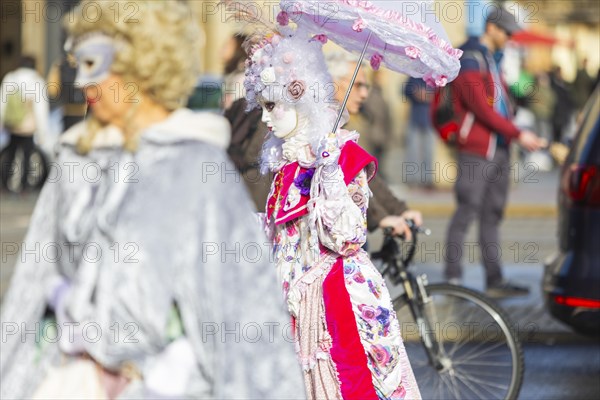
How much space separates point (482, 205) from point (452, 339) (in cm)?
315

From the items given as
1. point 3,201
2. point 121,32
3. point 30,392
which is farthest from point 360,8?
point 3,201

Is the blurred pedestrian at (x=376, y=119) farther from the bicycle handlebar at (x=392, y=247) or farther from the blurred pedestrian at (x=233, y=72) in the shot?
the bicycle handlebar at (x=392, y=247)

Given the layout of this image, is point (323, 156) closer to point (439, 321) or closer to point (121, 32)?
point (121, 32)

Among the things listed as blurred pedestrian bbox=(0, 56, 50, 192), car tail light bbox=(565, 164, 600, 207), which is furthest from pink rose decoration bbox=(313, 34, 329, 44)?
blurred pedestrian bbox=(0, 56, 50, 192)

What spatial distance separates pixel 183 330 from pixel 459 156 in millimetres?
6429

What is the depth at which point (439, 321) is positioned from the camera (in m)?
6.45

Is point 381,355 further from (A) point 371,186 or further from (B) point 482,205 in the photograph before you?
(B) point 482,205

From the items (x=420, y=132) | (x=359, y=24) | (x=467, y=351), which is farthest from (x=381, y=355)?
(x=420, y=132)

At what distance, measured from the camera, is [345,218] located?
4.62 metres

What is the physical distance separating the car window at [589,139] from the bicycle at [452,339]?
1.13 metres

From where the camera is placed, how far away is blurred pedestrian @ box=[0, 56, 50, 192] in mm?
17031

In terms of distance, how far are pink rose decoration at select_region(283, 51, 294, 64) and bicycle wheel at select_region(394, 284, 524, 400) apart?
4.99 feet

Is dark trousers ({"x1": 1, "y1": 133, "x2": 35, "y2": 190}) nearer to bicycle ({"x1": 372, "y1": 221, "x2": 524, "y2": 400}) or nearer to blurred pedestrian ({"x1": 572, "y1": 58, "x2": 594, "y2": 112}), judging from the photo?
bicycle ({"x1": 372, "y1": 221, "x2": 524, "y2": 400})

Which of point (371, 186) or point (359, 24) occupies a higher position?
point (359, 24)
